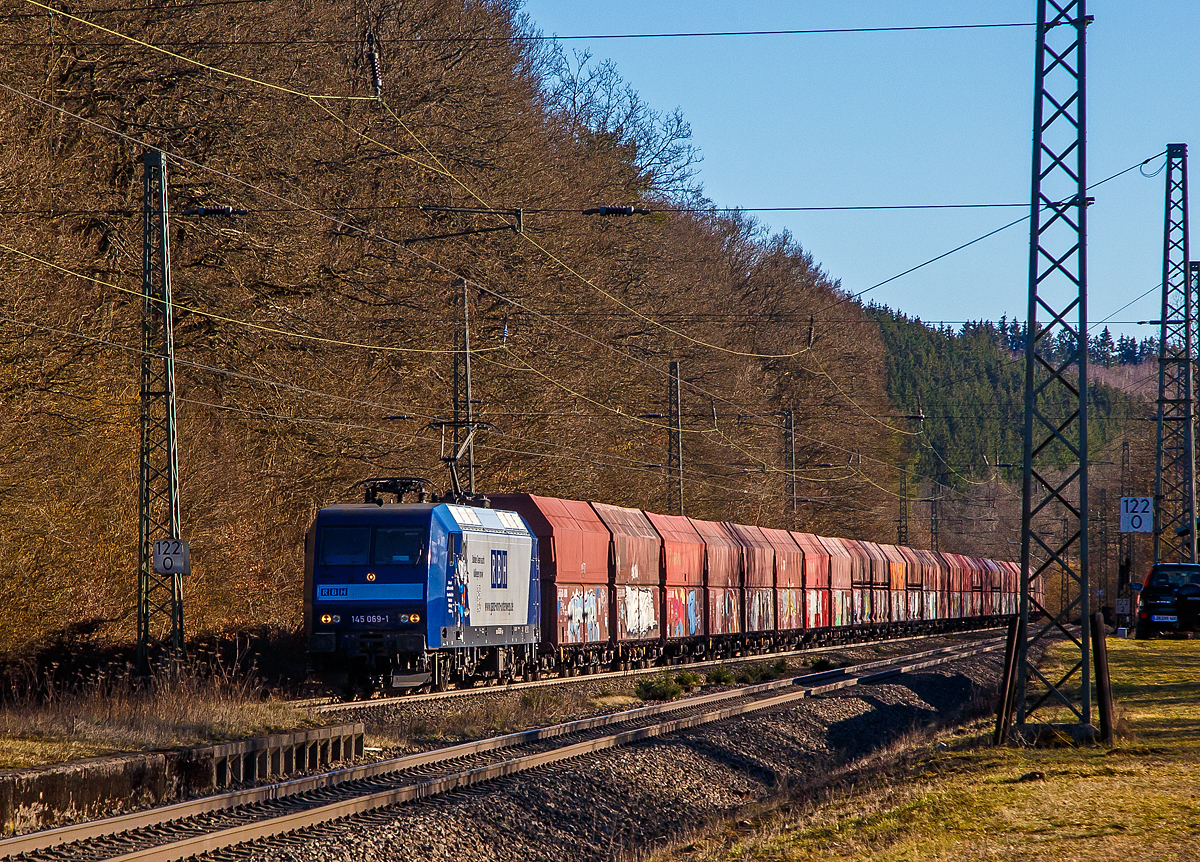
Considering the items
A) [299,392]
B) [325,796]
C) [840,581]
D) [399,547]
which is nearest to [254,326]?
[299,392]

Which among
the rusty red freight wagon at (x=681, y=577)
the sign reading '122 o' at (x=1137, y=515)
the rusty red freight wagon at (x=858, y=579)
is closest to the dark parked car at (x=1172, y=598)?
the sign reading '122 o' at (x=1137, y=515)

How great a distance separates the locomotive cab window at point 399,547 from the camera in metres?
21.0

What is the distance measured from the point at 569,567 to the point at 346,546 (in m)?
6.70

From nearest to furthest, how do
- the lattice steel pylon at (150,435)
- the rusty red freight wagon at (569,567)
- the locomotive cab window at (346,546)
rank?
1. the lattice steel pylon at (150,435)
2. the locomotive cab window at (346,546)
3. the rusty red freight wagon at (569,567)

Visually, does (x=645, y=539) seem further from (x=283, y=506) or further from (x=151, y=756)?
(x=151, y=756)

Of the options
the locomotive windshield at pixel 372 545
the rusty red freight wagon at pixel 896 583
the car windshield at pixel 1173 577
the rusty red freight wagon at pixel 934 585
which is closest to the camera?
the locomotive windshield at pixel 372 545

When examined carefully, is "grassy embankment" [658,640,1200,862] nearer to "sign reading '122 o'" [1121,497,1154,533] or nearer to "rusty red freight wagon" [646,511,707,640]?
"rusty red freight wagon" [646,511,707,640]

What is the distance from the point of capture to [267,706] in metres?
17.5

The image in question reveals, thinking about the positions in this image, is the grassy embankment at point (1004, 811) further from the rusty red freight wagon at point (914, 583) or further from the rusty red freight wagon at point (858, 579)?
the rusty red freight wagon at point (914, 583)

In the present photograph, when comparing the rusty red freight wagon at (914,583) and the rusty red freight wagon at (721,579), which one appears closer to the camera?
the rusty red freight wagon at (721,579)

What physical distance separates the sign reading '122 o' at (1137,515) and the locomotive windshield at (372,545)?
23.2m

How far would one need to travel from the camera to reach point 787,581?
42844mm

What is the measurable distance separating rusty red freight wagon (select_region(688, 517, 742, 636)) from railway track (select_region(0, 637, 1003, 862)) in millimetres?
15054

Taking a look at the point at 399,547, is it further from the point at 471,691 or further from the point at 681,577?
the point at 681,577
